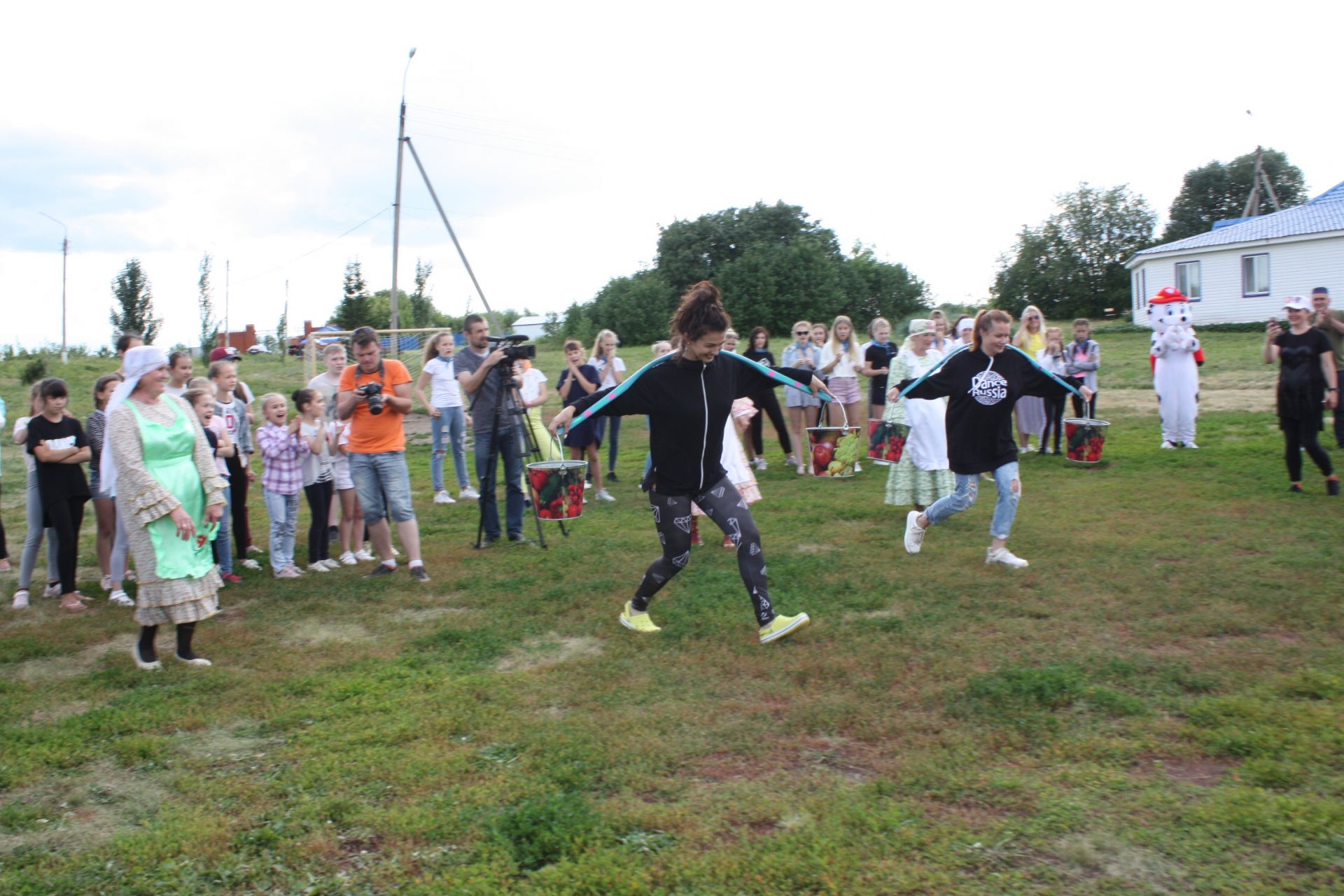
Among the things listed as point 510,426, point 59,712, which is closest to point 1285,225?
point 510,426

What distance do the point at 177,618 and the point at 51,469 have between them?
271 centimetres

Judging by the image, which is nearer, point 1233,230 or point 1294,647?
point 1294,647

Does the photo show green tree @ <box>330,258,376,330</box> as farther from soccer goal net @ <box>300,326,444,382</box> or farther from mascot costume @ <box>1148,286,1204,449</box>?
mascot costume @ <box>1148,286,1204,449</box>

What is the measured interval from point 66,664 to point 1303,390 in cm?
1071

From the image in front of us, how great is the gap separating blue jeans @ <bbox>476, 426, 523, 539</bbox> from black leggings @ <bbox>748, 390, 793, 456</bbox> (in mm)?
4568

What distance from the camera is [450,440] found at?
39.6 ft

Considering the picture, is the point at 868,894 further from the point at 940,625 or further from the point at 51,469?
the point at 51,469

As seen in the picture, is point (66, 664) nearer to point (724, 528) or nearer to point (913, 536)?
point (724, 528)

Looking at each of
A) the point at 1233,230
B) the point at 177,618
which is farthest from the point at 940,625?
the point at 1233,230

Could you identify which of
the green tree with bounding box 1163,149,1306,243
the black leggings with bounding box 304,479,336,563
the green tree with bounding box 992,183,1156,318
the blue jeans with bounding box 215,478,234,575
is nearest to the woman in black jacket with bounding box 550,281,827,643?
the black leggings with bounding box 304,479,336,563

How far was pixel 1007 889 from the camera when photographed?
3.37 m

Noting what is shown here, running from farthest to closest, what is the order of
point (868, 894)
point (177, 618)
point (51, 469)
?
point (51, 469) < point (177, 618) < point (868, 894)

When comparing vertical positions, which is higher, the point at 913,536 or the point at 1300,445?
the point at 1300,445

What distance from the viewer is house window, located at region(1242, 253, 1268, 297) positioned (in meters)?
35.0
